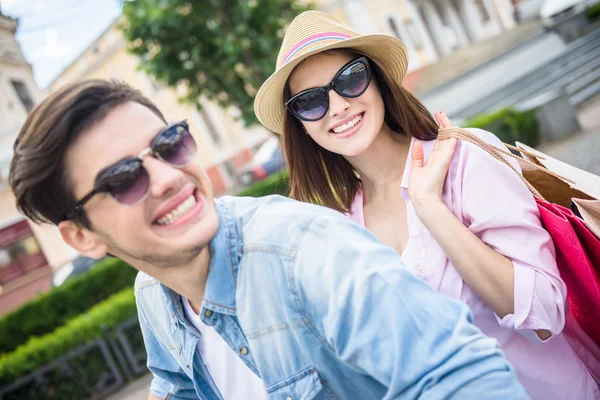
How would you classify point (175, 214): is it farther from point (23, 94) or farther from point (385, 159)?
point (23, 94)

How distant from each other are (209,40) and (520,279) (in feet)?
29.6

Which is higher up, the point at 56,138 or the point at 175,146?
the point at 56,138

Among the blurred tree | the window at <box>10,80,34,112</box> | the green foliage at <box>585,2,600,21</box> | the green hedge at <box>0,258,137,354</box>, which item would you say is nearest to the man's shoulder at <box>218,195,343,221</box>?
the blurred tree

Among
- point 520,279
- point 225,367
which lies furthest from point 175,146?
point 520,279

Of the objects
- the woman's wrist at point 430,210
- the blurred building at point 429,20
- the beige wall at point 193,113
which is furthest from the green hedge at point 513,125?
the blurred building at point 429,20

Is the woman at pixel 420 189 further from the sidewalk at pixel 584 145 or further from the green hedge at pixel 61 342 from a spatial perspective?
the green hedge at pixel 61 342

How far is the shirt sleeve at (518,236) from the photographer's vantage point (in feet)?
5.06

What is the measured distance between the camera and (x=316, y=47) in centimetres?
184

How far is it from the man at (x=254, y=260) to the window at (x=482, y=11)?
2860cm

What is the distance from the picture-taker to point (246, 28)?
938cm

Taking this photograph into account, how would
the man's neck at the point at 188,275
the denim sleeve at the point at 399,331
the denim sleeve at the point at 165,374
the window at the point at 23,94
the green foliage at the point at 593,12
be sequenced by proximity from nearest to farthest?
the denim sleeve at the point at 399,331 → the man's neck at the point at 188,275 → the denim sleeve at the point at 165,374 → the green foliage at the point at 593,12 → the window at the point at 23,94

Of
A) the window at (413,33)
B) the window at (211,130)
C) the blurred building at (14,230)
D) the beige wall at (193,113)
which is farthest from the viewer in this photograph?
the window at (413,33)

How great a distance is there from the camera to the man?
104 centimetres

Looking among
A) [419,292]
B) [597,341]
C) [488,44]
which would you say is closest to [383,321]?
[419,292]
